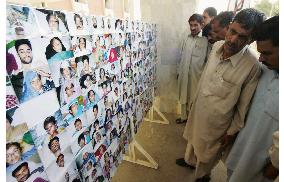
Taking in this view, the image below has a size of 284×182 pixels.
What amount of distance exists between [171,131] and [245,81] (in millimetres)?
1877

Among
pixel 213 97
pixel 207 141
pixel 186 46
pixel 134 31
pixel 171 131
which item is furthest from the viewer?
pixel 171 131

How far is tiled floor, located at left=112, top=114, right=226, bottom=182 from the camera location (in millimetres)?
2105

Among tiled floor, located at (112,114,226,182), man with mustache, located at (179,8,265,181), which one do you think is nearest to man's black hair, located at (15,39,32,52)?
man with mustache, located at (179,8,265,181)

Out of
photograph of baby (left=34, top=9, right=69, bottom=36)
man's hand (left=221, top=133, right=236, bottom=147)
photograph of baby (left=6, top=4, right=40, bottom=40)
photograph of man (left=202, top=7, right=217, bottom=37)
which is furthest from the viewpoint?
photograph of man (left=202, top=7, right=217, bottom=37)

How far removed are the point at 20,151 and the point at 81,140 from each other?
15.2 inches

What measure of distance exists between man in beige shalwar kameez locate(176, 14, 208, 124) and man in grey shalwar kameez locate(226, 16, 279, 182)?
145 cm

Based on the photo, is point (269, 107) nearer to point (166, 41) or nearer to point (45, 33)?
point (45, 33)

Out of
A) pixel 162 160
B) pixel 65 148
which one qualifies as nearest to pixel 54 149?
pixel 65 148

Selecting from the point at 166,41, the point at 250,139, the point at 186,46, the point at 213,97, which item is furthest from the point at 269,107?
the point at 166,41

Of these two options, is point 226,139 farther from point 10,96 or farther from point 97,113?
point 10,96

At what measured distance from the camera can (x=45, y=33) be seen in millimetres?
682

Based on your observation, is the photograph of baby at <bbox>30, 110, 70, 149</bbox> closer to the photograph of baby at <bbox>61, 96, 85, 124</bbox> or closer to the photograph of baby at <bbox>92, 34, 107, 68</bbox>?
the photograph of baby at <bbox>61, 96, 85, 124</bbox>

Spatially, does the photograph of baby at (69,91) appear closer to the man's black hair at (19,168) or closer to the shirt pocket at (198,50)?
the man's black hair at (19,168)

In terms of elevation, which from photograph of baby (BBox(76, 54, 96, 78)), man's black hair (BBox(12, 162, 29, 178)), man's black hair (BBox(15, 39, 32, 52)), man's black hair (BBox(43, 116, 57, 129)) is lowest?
man's black hair (BBox(12, 162, 29, 178))
